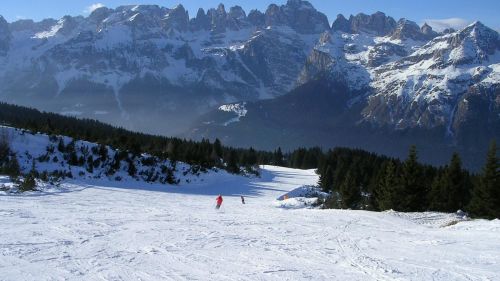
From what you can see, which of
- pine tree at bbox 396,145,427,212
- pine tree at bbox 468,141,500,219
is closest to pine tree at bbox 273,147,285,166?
pine tree at bbox 396,145,427,212

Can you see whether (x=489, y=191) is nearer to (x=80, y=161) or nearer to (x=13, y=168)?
(x=80, y=161)

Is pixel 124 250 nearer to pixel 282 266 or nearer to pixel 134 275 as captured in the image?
pixel 134 275

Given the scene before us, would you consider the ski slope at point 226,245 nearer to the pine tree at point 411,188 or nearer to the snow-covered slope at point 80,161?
the pine tree at point 411,188

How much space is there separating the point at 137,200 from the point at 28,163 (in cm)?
1472

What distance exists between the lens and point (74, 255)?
16.1 metres

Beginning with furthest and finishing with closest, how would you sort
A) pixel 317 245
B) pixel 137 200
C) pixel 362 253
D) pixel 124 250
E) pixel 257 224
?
pixel 137 200, pixel 257 224, pixel 317 245, pixel 362 253, pixel 124 250

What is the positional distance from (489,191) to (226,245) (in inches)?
1201

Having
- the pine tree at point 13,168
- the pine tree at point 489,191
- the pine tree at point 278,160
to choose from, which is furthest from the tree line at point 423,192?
the pine tree at point 278,160

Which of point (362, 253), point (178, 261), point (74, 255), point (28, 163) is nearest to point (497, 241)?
point (362, 253)

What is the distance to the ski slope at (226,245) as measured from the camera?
15.2 metres

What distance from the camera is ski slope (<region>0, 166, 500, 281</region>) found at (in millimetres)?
15219

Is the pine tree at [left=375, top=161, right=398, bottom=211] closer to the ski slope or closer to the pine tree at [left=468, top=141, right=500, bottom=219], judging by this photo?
the pine tree at [left=468, top=141, right=500, bottom=219]

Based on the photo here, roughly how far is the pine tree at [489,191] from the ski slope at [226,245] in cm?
1191

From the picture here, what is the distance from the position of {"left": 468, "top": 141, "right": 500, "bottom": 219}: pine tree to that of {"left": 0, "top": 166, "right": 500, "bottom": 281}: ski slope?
11.9 metres
